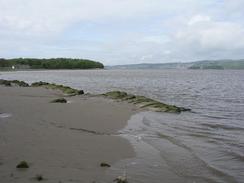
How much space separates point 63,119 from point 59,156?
8095 mm

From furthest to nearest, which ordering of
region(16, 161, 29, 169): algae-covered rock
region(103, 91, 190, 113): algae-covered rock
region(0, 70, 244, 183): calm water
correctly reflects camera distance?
region(103, 91, 190, 113): algae-covered rock < region(0, 70, 244, 183): calm water < region(16, 161, 29, 169): algae-covered rock

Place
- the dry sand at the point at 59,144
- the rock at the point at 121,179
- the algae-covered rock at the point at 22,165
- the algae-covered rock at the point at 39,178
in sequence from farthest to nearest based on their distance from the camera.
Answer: the algae-covered rock at the point at 22,165 < the dry sand at the point at 59,144 < the rock at the point at 121,179 < the algae-covered rock at the point at 39,178

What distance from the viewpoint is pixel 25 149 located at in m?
10.9

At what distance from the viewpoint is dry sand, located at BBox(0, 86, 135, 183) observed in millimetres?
8629

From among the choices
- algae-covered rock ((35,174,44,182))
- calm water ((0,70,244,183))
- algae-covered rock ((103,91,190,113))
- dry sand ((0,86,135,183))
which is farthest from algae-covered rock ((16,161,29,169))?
algae-covered rock ((103,91,190,113))

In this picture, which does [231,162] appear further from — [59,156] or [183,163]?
[59,156]

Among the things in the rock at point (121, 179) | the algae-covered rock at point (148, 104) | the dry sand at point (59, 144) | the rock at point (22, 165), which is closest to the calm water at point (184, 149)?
the rock at point (121, 179)

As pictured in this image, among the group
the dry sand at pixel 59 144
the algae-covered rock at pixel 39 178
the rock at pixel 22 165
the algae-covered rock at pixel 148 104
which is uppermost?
the rock at pixel 22 165

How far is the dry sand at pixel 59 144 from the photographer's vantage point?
28.3ft

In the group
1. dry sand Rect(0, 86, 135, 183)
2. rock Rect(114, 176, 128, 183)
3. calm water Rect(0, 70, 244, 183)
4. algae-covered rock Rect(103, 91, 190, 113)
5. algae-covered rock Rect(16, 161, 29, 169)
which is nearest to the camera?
rock Rect(114, 176, 128, 183)

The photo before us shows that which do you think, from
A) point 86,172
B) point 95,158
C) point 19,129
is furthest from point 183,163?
point 19,129

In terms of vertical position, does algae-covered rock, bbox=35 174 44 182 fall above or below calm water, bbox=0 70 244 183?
above

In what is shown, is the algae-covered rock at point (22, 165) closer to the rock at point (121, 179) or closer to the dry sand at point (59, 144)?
the dry sand at point (59, 144)

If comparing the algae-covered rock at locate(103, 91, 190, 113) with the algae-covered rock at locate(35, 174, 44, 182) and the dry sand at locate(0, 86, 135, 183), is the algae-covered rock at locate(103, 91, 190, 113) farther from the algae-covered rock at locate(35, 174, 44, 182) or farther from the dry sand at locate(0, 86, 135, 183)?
the algae-covered rock at locate(35, 174, 44, 182)
